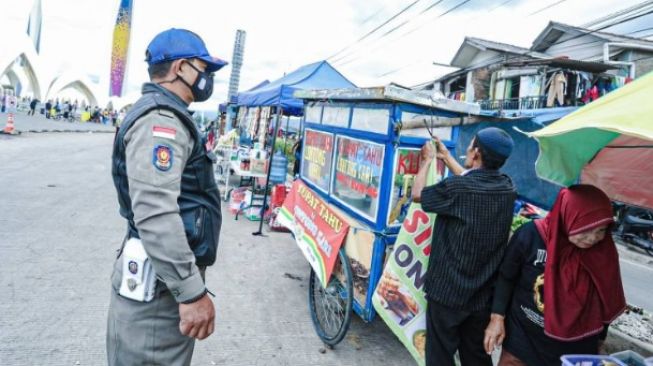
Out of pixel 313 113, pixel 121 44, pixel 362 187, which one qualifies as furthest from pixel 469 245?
pixel 121 44

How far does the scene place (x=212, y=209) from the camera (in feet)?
5.84

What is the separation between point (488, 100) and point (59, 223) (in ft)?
49.2

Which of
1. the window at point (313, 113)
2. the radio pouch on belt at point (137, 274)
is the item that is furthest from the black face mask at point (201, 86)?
the window at point (313, 113)

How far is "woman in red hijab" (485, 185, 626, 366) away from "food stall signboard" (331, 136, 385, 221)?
1286mm

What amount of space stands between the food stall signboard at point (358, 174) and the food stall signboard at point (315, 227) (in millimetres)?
227

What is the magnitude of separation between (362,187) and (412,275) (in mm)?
1058

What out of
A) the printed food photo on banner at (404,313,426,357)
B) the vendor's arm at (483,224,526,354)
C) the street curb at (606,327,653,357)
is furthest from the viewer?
the printed food photo on banner at (404,313,426,357)

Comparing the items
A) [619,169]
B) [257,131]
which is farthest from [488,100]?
[619,169]

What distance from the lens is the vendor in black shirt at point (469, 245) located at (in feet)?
7.23

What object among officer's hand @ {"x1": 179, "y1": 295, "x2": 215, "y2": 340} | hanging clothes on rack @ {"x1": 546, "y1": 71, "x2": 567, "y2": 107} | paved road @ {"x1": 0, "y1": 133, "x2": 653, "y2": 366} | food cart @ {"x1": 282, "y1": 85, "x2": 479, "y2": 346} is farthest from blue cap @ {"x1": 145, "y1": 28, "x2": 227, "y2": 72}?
hanging clothes on rack @ {"x1": 546, "y1": 71, "x2": 567, "y2": 107}

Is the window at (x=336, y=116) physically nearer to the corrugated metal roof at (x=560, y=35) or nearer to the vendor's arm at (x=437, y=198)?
the vendor's arm at (x=437, y=198)

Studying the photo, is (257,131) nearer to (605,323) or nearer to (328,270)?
(328,270)

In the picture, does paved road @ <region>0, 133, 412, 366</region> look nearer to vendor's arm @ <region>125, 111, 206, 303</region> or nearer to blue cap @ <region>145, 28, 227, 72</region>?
vendor's arm @ <region>125, 111, 206, 303</region>

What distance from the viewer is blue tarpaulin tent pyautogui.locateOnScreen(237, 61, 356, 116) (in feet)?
24.6
